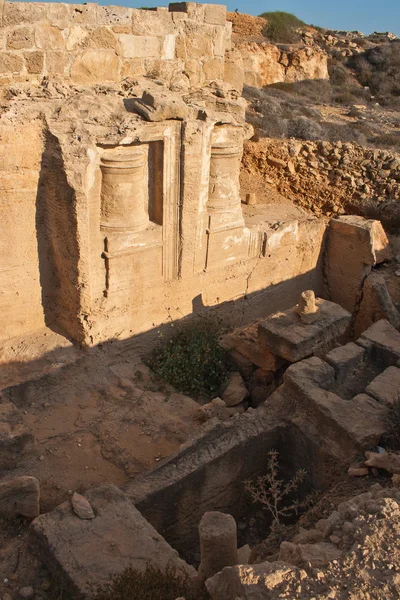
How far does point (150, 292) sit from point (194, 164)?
5.28ft

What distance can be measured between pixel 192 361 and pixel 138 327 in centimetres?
78

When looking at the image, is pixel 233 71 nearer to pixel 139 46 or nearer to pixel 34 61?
pixel 139 46

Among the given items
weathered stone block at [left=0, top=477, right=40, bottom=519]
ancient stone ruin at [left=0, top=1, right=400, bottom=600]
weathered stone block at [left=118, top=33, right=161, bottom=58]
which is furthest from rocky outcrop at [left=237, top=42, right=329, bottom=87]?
weathered stone block at [left=0, top=477, right=40, bottom=519]

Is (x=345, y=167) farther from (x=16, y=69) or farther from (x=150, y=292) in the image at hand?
(x=16, y=69)

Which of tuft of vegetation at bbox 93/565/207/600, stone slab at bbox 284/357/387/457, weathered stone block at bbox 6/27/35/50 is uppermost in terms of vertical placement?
weathered stone block at bbox 6/27/35/50

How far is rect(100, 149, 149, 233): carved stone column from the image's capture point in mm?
5723

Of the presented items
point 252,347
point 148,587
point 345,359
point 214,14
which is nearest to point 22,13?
point 214,14

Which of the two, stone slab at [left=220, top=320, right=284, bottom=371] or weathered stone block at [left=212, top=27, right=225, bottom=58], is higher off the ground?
weathered stone block at [left=212, top=27, right=225, bottom=58]

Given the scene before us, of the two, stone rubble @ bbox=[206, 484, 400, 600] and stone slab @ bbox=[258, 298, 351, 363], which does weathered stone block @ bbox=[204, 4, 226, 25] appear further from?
stone rubble @ bbox=[206, 484, 400, 600]

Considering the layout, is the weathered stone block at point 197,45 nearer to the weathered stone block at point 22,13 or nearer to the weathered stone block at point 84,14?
the weathered stone block at point 84,14

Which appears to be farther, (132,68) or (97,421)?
(132,68)

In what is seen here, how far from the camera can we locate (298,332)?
604 centimetres

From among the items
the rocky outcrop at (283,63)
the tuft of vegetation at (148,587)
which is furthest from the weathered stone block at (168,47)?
the rocky outcrop at (283,63)

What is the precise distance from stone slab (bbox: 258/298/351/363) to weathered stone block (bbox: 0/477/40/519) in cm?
303
